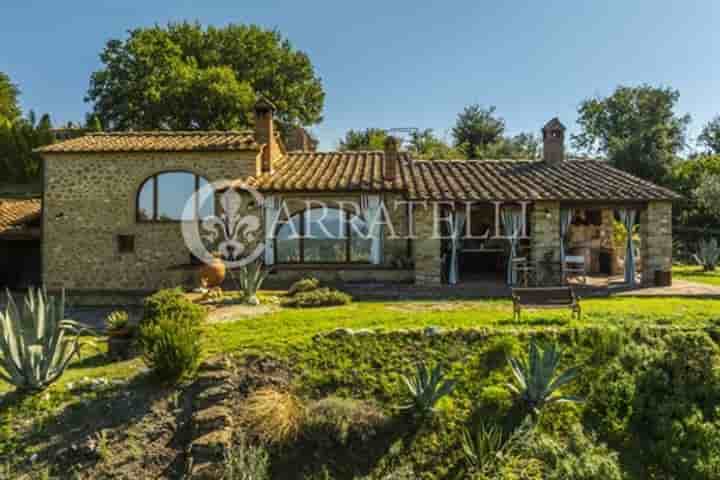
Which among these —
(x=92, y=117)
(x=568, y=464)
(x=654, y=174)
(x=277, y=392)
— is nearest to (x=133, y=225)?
(x=277, y=392)

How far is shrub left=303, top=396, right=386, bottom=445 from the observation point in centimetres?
629

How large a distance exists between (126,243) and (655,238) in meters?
16.8

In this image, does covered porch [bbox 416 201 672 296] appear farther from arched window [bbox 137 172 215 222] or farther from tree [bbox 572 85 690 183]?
tree [bbox 572 85 690 183]

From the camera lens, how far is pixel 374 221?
47.4ft

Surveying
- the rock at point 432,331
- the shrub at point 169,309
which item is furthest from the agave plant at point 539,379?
the shrub at point 169,309

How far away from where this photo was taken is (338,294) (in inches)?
447

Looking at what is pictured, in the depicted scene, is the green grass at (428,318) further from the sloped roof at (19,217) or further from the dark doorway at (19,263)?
the dark doorway at (19,263)

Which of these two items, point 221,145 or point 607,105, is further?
point 607,105

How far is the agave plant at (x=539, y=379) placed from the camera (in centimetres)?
658

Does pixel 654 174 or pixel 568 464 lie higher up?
pixel 654 174

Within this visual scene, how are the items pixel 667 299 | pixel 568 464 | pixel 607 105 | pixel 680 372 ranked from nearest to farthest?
1. pixel 568 464
2. pixel 680 372
3. pixel 667 299
4. pixel 607 105

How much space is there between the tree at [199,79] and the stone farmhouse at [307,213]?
13.5m

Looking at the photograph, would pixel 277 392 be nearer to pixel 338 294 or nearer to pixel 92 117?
pixel 338 294

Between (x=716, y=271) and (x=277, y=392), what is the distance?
19159mm
